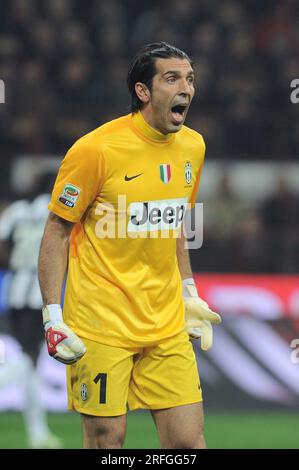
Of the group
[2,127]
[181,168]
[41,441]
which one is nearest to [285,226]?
[2,127]

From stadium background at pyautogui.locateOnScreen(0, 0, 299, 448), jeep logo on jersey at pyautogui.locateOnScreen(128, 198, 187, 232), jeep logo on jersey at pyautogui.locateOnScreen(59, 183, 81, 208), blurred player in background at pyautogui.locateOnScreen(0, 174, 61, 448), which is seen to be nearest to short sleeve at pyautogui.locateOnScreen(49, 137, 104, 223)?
jeep logo on jersey at pyautogui.locateOnScreen(59, 183, 81, 208)

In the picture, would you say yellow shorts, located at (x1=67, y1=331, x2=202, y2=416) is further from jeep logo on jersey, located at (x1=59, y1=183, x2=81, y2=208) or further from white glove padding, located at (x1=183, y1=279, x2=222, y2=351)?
jeep logo on jersey, located at (x1=59, y1=183, x2=81, y2=208)

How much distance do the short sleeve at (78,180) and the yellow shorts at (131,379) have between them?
570 mm

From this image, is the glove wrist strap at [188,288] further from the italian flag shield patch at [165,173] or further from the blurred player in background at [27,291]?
the blurred player in background at [27,291]

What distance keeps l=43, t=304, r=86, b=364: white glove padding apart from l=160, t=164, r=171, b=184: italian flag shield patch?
2.36ft

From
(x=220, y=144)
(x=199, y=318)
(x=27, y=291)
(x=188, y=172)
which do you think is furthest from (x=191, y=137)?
(x=220, y=144)

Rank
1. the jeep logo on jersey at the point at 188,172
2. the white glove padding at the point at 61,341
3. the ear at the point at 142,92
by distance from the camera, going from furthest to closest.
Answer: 1. the jeep logo on jersey at the point at 188,172
2. the ear at the point at 142,92
3. the white glove padding at the point at 61,341

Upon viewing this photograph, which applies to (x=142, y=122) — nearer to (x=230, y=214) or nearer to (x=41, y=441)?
(x=41, y=441)

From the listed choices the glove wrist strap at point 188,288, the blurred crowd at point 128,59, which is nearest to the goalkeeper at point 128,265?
the glove wrist strap at point 188,288

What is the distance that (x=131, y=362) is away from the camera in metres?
4.78

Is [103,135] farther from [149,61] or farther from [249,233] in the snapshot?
[249,233]

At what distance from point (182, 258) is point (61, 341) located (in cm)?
83

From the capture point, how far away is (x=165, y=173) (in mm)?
4832

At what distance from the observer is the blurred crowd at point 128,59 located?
1117 centimetres
